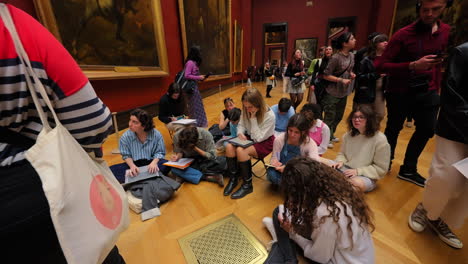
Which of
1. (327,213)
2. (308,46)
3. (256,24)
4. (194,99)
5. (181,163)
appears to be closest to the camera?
(327,213)

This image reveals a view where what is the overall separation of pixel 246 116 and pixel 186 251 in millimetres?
1532

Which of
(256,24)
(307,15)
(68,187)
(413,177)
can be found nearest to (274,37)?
(256,24)

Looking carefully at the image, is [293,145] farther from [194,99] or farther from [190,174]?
[194,99]

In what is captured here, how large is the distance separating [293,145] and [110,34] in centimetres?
380

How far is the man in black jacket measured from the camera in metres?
1.13

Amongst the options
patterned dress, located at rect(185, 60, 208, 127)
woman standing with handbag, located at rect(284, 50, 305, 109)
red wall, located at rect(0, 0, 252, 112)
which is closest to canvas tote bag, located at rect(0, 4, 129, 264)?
patterned dress, located at rect(185, 60, 208, 127)

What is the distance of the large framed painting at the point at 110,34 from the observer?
→ 285 cm

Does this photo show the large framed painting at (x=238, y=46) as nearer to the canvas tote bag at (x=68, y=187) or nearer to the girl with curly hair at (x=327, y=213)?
the girl with curly hair at (x=327, y=213)

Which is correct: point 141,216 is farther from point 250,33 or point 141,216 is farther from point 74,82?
point 250,33

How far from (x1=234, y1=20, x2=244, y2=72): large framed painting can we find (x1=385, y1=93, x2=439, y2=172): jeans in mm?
9331

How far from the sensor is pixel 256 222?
5.47 ft

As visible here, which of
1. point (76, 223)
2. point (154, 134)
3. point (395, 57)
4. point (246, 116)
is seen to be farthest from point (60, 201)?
point (395, 57)

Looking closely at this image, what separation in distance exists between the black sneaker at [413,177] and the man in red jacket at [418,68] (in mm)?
34

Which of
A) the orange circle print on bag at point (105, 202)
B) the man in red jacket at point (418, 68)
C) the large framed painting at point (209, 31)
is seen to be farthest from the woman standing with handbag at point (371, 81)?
the large framed painting at point (209, 31)
